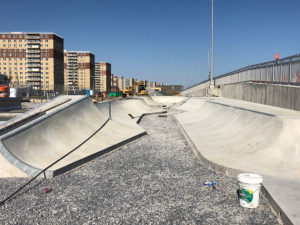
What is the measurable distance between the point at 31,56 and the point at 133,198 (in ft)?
482

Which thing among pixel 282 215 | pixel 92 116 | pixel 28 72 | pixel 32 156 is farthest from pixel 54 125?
pixel 28 72

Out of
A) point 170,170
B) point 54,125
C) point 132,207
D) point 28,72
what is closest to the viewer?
point 132,207

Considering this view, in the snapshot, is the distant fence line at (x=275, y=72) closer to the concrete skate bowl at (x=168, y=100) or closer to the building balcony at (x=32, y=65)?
the concrete skate bowl at (x=168, y=100)

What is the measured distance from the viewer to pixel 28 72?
138375mm

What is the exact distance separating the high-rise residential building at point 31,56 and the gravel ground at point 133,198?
137m

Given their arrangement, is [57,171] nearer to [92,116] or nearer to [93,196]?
[93,196]

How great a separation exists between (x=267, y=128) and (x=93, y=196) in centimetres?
636

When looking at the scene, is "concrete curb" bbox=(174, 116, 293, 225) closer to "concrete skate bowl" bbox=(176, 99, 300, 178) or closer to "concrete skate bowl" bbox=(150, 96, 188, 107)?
"concrete skate bowl" bbox=(176, 99, 300, 178)

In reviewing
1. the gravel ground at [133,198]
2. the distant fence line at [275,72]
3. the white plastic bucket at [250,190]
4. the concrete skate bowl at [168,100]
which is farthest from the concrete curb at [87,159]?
the concrete skate bowl at [168,100]

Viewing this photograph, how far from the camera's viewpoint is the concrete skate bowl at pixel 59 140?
7.72 m

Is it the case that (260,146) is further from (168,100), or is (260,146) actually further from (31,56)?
→ (31,56)

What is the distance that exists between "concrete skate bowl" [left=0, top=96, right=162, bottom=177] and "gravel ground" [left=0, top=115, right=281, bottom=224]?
0.46m

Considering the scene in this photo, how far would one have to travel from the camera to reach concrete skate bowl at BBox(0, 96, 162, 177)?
7723mm

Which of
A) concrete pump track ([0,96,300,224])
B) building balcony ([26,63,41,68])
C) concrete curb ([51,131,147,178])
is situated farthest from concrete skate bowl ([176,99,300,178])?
building balcony ([26,63,41,68])
